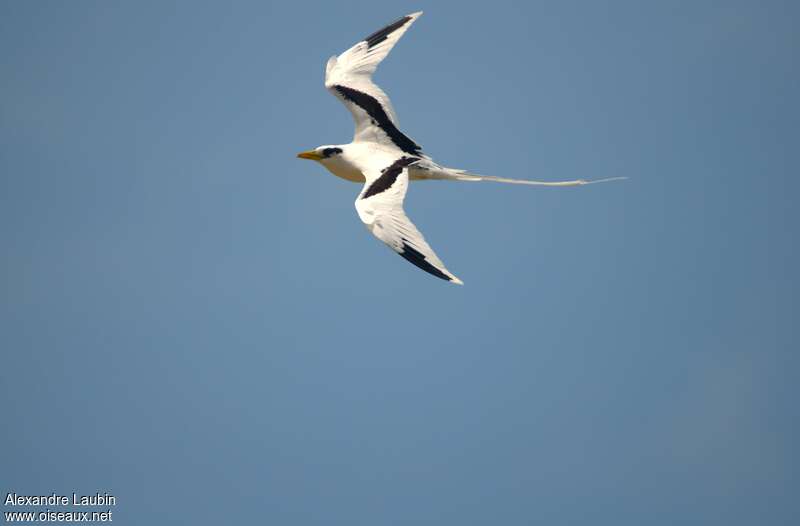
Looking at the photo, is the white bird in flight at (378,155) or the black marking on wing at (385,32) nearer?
the white bird in flight at (378,155)

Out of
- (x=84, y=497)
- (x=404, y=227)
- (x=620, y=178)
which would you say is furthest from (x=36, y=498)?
(x=620, y=178)

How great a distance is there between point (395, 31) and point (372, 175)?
15.7ft

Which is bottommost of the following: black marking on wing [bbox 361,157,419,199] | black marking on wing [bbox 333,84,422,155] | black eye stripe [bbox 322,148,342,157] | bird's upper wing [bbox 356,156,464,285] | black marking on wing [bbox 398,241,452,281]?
black marking on wing [bbox 398,241,452,281]

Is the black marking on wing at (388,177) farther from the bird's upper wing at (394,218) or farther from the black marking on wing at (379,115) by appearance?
the black marking on wing at (379,115)

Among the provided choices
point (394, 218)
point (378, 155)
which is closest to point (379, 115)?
point (378, 155)

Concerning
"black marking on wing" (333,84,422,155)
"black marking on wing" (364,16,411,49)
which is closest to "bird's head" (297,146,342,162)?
"black marking on wing" (333,84,422,155)

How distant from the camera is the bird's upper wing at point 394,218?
14477 millimetres

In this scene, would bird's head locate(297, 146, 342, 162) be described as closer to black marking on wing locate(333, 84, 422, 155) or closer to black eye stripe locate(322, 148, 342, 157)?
black eye stripe locate(322, 148, 342, 157)

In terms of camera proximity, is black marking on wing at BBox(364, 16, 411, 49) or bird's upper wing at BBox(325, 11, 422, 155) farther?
black marking on wing at BBox(364, 16, 411, 49)

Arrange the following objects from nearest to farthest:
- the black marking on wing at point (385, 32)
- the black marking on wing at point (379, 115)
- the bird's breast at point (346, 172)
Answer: the bird's breast at point (346, 172) → the black marking on wing at point (379, 115) → the black marking on wing at point (385, 32)

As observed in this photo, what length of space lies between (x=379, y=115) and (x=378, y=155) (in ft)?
3.82

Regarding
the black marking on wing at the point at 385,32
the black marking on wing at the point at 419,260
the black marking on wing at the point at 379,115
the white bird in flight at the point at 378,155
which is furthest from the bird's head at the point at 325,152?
the black marking on wing at the point at 419,260

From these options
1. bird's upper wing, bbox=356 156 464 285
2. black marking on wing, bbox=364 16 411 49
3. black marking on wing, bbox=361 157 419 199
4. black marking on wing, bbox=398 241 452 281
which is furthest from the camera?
black marking on wing, bbox=364 16 411 49

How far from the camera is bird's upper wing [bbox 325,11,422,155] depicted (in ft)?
65.2
